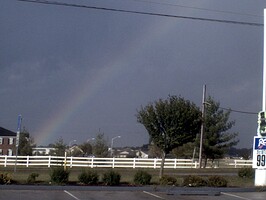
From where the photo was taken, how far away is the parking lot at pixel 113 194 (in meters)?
18.6

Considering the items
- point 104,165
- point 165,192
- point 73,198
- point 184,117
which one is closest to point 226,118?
point 104,165

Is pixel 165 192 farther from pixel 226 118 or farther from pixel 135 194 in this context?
pixel 226 118

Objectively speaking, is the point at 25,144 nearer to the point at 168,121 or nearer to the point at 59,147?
the point at 59,147

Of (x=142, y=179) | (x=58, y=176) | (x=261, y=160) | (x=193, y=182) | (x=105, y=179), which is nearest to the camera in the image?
(x=58, y=176)

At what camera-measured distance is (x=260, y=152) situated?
82.6 feet

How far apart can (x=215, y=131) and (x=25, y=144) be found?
40.2 metres

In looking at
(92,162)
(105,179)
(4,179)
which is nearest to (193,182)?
(105,179)

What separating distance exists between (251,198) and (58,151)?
6951cm

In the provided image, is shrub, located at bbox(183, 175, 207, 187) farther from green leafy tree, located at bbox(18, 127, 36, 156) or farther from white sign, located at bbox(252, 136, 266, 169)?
green leafy tree, located at bbox(18, 127, 36, 156)

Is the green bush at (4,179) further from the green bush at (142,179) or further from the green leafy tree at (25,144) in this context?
the green leafy tree at (25,144)

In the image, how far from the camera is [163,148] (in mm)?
32938

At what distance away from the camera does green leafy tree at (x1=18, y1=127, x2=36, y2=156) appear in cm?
8350

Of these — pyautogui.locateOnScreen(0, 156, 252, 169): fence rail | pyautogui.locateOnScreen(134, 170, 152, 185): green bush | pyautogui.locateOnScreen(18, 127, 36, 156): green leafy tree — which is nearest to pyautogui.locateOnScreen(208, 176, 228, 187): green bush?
pyautogui.locateOnScreen(134, 170, 152, 185): green bush

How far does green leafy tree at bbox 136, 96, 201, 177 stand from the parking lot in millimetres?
9960
